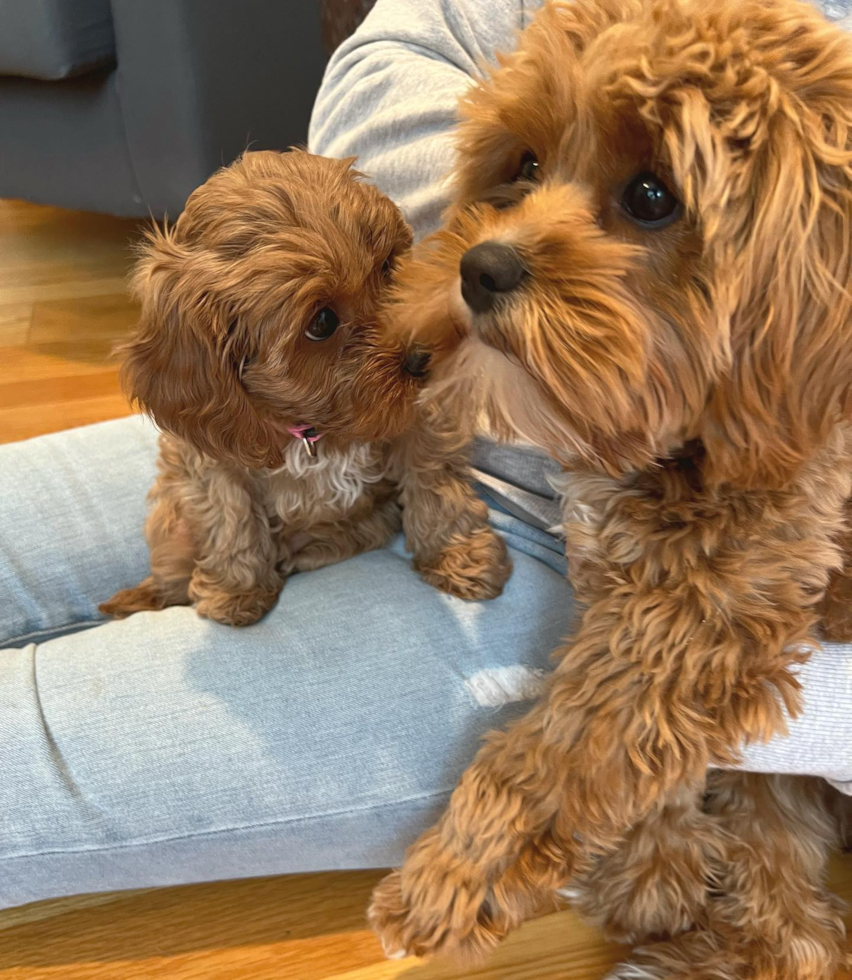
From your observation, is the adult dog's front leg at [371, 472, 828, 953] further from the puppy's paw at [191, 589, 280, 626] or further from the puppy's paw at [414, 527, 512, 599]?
the puppy's paw at [191, 589, 280, 626]

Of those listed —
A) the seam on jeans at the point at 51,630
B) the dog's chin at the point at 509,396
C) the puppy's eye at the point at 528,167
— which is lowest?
the seam on jeans at the point at 51,630

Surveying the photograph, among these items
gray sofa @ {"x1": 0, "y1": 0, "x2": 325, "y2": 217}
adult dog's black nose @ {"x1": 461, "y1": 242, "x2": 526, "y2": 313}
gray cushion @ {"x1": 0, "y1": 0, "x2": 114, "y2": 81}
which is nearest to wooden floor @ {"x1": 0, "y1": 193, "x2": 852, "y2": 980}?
adult dog's black nose @ {"x1": 461, "y1": 242, "x2": 526, "y2": 313}

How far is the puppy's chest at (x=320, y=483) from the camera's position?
3.61ft

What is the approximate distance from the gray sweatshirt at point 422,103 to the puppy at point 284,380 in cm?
8

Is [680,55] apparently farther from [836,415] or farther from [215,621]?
[215,621]

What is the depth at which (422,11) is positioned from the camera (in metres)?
1.29

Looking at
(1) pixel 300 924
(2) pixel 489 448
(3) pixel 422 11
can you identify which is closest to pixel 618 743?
(2) pixel 489 448

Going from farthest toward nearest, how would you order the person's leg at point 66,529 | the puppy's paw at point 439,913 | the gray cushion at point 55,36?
the gray cushion at point 55,36 → the person's leg at point 66,529 → the puppy's paw at point 439,913

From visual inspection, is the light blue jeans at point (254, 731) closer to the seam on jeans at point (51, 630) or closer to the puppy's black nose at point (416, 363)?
the seam on jeans at point (51, 630)

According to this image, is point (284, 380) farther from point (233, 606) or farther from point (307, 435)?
point (233, 606)

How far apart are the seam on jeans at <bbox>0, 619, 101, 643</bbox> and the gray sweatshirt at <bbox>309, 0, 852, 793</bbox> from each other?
651 mm

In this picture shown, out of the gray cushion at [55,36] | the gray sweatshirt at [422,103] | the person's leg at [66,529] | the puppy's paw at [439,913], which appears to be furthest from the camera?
the gray cushion at [55,36]

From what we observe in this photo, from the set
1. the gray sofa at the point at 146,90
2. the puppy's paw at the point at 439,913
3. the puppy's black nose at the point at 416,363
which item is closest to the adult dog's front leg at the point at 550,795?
the puppy's paw at the point at 439,913

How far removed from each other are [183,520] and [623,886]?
75 cm
